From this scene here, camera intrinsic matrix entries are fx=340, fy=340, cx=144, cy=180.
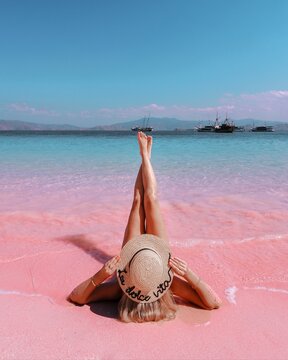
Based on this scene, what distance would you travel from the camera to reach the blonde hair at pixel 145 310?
8.84 ft

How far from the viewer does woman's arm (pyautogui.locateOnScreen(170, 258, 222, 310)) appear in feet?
9.28

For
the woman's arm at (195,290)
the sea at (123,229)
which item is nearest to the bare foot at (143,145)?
the sea at (123,229)

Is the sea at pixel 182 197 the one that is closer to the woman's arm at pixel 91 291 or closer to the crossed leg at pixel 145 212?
the crossed leg at pixel 145 212

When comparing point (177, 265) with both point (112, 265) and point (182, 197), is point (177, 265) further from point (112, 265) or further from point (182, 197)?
point (182, 197)

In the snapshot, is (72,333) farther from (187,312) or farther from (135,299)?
(187,312)

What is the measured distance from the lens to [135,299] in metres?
2.62

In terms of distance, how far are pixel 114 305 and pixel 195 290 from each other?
0.75m

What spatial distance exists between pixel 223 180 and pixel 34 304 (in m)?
7.53

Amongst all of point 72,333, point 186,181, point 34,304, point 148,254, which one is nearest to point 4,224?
point 34,304

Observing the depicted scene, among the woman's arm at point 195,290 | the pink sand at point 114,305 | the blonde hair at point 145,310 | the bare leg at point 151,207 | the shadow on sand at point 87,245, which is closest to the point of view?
the pink sand at point 114,305

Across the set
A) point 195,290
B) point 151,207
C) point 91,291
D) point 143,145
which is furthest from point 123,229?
point 195,290

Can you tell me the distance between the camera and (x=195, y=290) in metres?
2.95

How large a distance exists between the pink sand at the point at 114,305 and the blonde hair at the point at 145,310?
56 mm

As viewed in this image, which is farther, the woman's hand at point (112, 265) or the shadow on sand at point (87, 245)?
the shadow on sand at point (87, 245)
